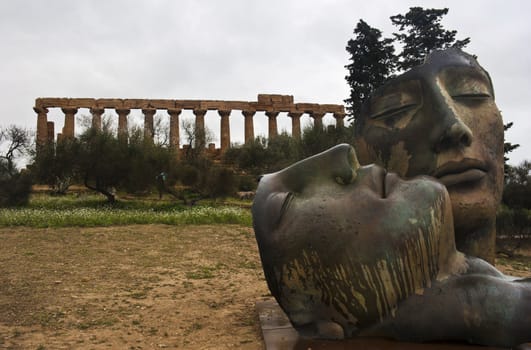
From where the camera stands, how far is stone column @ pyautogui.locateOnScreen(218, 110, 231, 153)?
40375mm

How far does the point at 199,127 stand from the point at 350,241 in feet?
A: 112

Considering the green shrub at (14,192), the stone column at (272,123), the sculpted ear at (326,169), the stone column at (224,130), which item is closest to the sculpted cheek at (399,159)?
the sculpted ear at (326,169)

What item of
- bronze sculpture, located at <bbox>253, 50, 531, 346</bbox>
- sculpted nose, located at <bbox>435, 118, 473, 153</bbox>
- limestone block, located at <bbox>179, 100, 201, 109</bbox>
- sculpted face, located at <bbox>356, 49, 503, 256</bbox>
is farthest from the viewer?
limestone block, located at <bbox>179, 100, 201, 109</bbox>

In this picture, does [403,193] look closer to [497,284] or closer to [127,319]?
[497,284]

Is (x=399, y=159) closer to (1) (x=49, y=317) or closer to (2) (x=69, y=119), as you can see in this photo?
(1) (x=49, y=317)

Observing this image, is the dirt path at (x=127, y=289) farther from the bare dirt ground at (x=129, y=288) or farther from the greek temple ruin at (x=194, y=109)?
the greek temple ruin at (x=194, y=109)

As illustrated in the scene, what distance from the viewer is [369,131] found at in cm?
443

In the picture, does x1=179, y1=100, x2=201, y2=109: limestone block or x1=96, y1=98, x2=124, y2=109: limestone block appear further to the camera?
x1=179, y1=100, x2=201, y2=109: limestone block

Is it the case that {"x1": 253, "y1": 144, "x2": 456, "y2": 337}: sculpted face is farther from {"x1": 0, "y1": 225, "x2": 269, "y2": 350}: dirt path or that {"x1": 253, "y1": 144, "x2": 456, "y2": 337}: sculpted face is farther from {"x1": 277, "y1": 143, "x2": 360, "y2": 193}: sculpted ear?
{"x1": 0, "y1": 225, "x2": 269, "y2": 350}: dirt path

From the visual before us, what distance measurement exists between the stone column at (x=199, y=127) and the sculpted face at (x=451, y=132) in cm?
→ 3106

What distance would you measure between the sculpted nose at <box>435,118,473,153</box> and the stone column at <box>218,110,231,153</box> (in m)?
36.3

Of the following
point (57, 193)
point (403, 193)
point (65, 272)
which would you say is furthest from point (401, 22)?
point (403, 193)

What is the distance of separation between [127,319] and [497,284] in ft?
14.3

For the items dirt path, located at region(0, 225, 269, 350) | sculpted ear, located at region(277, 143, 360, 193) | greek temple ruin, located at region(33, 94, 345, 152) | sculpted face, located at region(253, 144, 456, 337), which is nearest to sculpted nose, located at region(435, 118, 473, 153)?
sculpted face, located at region(253, 144, 456, 337)
